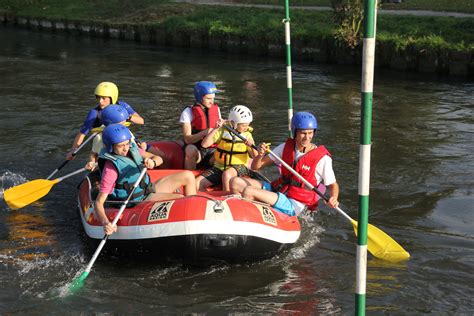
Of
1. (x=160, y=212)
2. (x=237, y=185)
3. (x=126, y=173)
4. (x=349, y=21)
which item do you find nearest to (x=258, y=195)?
(x=237, y=185)

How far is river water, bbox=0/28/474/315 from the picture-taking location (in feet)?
17.9

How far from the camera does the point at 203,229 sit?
5.43 m

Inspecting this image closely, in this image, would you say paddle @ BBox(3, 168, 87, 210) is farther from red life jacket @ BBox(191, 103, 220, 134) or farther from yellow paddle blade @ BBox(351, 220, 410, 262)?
yellow paddle blade @ BBox(351, 220, 410, 262)

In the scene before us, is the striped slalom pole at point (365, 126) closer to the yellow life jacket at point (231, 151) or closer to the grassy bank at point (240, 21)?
the yellow life jacket at point (231, 151)

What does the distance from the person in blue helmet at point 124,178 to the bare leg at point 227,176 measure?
301mm

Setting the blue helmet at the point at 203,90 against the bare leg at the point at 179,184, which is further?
the blue helmet at the point at 203,90

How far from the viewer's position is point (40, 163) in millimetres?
9320

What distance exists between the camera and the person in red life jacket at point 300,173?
6055 millimetres

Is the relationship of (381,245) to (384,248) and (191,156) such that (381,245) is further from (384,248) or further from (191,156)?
(191,156)

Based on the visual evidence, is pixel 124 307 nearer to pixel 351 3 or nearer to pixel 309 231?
pixel 309 231

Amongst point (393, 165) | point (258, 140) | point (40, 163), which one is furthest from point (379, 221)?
point (40, 163)

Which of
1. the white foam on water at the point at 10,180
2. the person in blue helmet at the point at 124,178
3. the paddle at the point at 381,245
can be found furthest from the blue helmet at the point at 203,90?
the white foam on water at the point at 10,180

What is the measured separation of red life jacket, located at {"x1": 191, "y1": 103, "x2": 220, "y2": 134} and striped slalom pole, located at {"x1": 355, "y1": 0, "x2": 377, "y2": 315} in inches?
154

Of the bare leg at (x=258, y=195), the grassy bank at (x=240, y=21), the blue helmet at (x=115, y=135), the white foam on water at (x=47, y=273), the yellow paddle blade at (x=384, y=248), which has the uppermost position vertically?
the grassy bank at (x=240, y=21)
